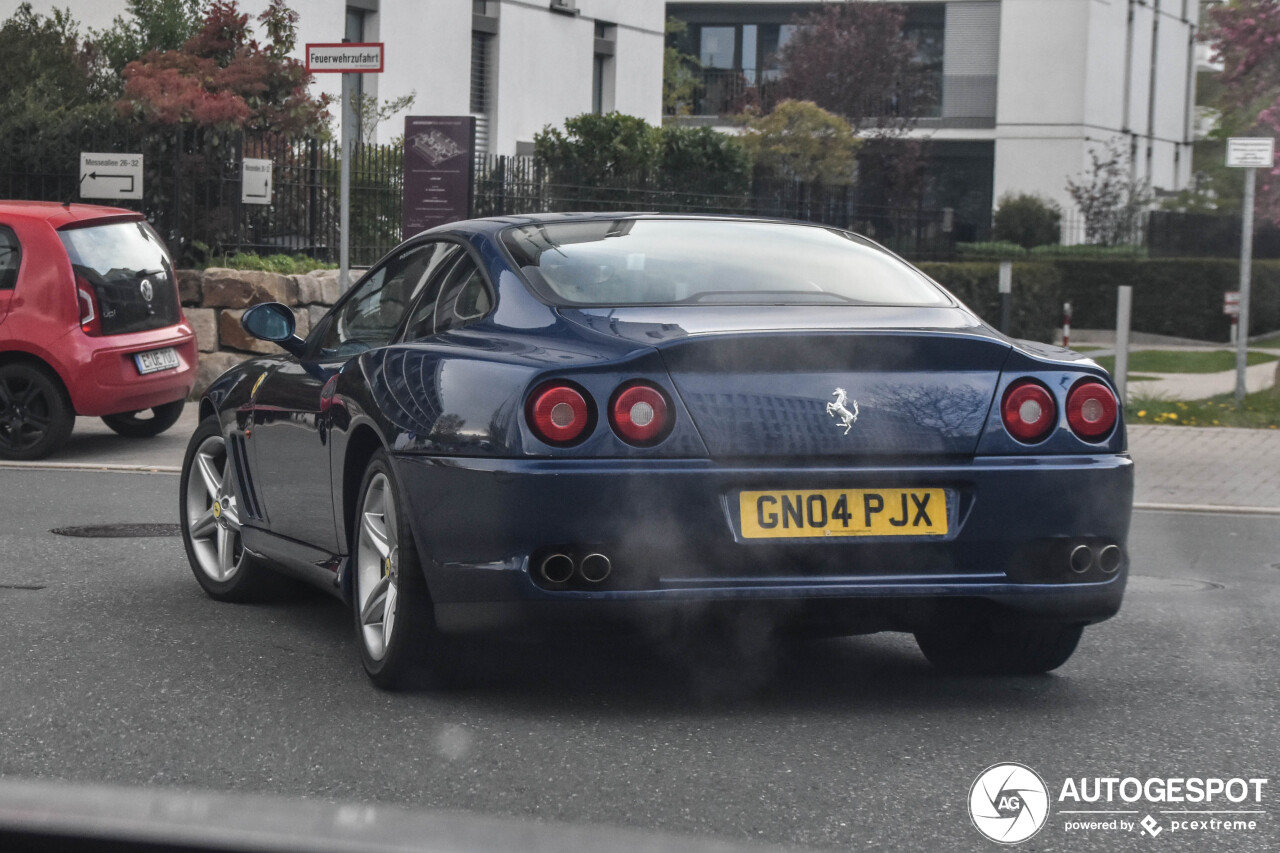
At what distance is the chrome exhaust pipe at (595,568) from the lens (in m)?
4.68

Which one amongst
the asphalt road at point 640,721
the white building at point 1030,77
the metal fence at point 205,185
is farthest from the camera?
the white building at point 1030,77

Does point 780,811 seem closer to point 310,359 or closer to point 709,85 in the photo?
point 310,359

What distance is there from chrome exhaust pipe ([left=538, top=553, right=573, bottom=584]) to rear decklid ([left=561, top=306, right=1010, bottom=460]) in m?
0.44

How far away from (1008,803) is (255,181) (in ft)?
46.1

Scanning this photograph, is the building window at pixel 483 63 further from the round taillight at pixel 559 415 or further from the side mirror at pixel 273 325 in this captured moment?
the round taillight at pixel 559 415

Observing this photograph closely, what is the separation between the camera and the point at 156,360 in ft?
42.2

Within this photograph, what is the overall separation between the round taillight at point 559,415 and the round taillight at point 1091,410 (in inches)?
50.8

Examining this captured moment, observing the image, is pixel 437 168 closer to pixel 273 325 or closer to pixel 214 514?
pixel 214 514

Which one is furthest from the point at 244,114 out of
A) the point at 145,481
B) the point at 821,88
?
the point at 821,88

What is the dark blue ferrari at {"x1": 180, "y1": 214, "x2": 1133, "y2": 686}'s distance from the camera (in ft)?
15.4

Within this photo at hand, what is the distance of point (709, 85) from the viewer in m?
58.6

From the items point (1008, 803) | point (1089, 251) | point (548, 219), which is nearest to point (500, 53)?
point (1089, 251)

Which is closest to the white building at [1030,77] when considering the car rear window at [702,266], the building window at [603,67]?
the building window at [603,67]

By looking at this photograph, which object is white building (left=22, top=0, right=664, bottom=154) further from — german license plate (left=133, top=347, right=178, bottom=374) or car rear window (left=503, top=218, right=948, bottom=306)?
car rear window (left=503, top=218, right=948, bottom=306)
